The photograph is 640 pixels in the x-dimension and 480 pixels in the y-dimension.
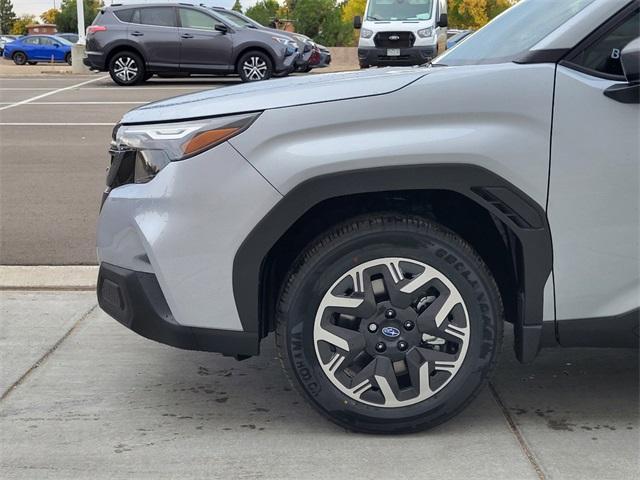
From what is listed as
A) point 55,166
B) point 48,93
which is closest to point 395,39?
point 48,93

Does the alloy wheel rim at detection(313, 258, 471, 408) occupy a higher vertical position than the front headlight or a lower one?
lower

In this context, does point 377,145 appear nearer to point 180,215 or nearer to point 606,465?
point 180,215

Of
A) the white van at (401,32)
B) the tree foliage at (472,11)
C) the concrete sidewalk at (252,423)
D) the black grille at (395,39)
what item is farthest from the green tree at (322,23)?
the concrete sidewalk at (252,423)

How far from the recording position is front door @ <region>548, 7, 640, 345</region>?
3.40m

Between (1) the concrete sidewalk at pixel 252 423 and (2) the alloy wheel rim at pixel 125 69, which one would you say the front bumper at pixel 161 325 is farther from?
(2) the alloy wheel rim at pixel 125 69

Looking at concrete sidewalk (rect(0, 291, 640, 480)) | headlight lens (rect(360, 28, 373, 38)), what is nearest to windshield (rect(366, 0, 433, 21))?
headlight lens (rect(360, 28, 373, 38))

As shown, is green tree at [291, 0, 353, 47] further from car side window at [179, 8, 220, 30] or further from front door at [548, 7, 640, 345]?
front door at [548, 7, 640, 345]

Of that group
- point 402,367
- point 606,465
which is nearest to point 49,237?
point 402,367

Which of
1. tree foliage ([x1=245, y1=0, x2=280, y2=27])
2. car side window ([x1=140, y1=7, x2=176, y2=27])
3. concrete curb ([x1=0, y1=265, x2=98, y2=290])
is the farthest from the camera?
tree foliage ([x1=245, y1=0, x2=280, y2=27])

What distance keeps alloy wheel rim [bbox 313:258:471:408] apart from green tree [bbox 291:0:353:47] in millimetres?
45438

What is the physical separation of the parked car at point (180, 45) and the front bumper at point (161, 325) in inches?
677

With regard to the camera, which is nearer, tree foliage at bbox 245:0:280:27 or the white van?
the white van

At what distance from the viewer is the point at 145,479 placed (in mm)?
3342

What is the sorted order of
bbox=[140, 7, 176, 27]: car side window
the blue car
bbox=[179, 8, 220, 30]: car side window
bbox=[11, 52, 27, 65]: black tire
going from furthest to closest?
bbox=[11, 52, 27, 65]: black tire
the blue car
bbox=[140, 7, 176, 27]: car side window
bbox=[179, 8, 220, 30]: car side window
